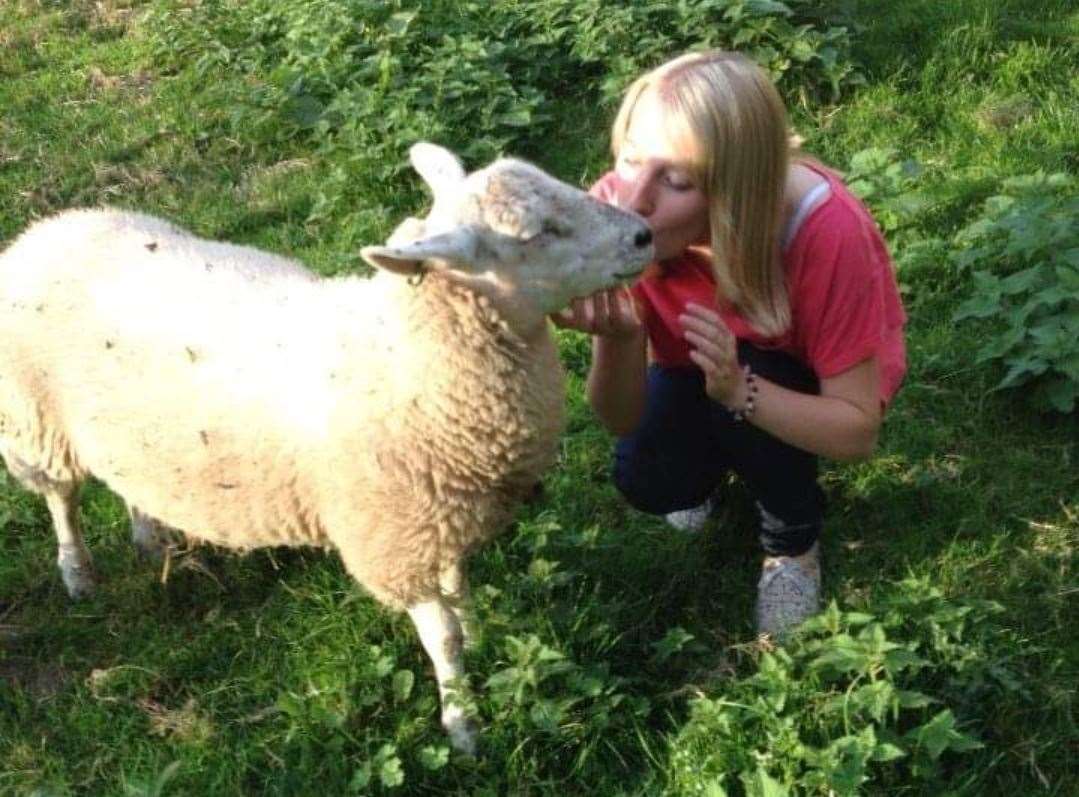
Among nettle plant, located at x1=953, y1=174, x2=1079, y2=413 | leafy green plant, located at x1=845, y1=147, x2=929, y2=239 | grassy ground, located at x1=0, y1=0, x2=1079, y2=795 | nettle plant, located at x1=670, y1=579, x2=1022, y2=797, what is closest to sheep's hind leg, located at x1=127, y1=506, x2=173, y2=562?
grassy ground, located at x1=0, y1=0, x2=1079, y2=795

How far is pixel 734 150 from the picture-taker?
2.28 metres

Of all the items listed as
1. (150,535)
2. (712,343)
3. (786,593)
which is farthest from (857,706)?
(150,535)

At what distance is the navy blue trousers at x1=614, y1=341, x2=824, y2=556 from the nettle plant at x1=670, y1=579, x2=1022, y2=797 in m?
0.38

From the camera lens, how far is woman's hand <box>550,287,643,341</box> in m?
2.45

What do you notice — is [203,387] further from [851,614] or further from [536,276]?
[851,614]

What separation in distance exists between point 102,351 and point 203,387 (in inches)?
13.2

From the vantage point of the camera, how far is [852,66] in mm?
4742

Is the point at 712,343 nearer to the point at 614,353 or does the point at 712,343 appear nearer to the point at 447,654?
the point at 614,353

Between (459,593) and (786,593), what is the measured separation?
2.80ft

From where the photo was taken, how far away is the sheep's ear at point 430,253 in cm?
206

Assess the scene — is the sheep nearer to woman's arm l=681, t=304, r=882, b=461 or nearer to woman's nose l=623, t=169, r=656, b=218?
woman's nose l=623, t=169, r=656, b=218

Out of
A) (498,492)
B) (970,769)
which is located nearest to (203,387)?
(498,492)

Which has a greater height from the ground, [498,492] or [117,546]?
[498,492]

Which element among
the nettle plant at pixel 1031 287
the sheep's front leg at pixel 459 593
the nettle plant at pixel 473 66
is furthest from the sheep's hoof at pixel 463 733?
the nettle plant at pixel 473 66
